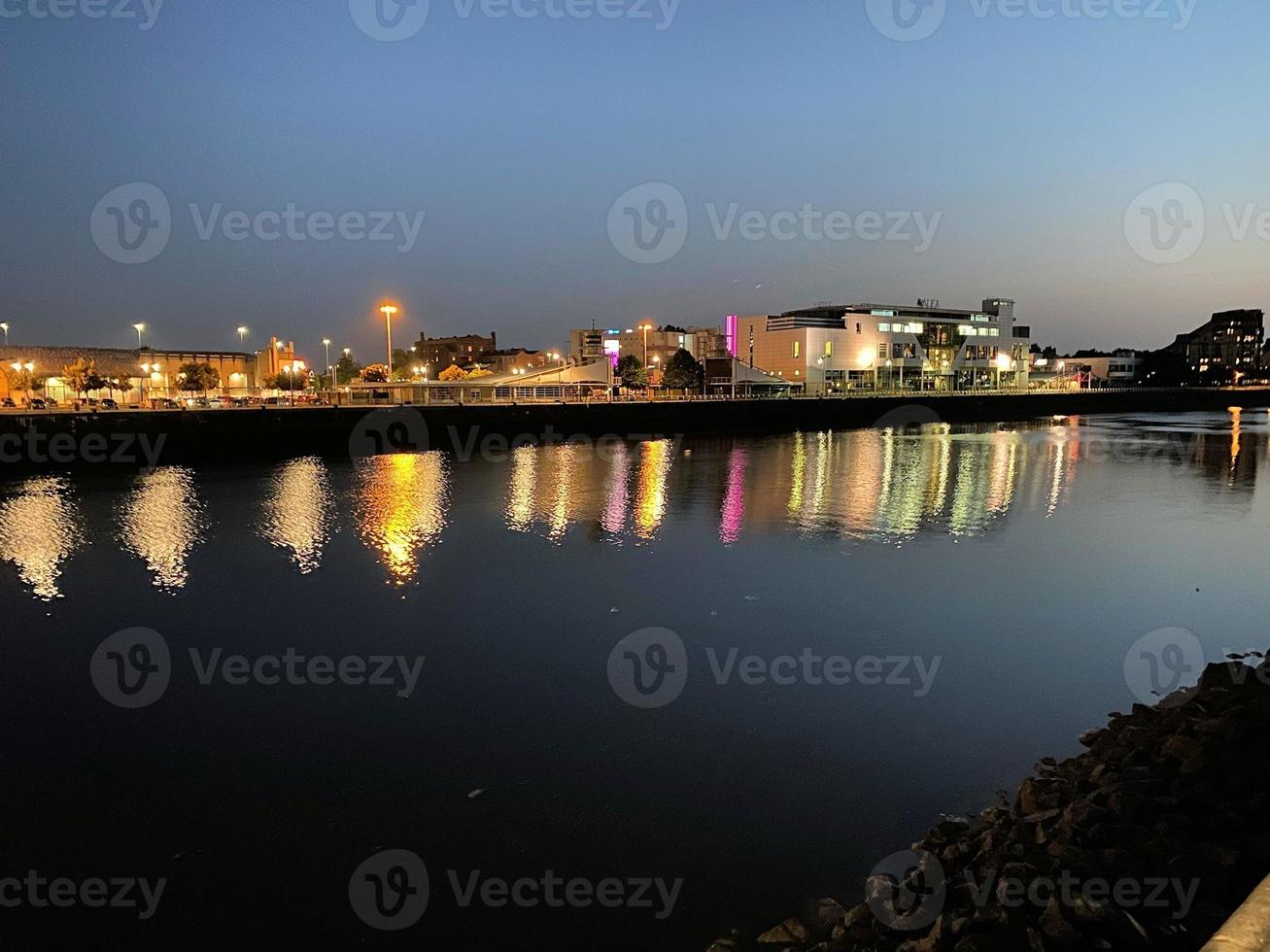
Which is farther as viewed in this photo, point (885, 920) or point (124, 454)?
point (124, 454)

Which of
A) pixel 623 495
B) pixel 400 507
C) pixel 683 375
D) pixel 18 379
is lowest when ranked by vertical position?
pixel 400 507

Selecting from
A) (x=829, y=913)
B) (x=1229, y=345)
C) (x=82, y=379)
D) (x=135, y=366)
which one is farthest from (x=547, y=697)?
(x=1229, y=345)

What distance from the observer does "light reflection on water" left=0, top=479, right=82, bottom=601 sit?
58.1ft

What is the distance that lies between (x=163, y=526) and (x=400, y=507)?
7.25 metres

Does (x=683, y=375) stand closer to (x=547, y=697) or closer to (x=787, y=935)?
(x=547, y=697)

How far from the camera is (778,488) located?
31625 millimetres

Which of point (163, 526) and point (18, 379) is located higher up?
point (18, 379)

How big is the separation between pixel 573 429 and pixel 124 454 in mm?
30143

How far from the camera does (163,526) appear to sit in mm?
23766

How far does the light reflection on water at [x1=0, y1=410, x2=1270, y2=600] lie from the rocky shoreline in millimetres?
13335

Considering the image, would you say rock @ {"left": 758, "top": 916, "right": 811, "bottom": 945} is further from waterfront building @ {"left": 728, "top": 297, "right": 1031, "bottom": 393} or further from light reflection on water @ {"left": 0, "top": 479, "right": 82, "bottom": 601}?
waterfront building @ {"left": 728, "top": 297, "right": 1031, "bottom": 393}

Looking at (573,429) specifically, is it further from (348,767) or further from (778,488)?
(348,767)

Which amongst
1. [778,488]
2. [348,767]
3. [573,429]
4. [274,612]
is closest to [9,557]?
[274,612]

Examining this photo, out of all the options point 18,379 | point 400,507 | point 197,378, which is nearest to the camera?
point 400,507
